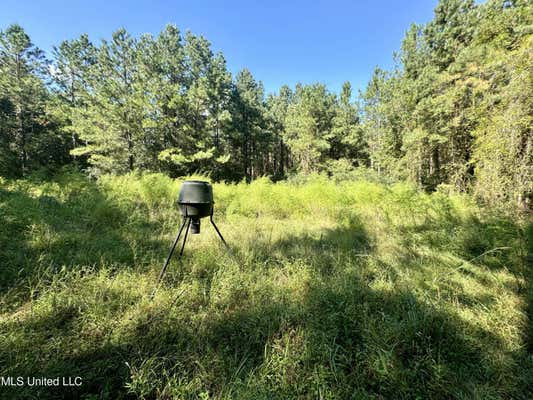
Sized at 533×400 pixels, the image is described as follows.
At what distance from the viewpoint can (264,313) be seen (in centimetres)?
163

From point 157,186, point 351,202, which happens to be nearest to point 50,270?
point 157,186

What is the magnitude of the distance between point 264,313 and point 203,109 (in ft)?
48.1

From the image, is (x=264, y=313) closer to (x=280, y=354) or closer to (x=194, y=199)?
(x=280, y=354)

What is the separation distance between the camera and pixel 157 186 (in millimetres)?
4738

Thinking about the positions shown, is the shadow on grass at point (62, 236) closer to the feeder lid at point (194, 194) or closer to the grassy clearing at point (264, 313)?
the grassy clearing at point (264, 313)

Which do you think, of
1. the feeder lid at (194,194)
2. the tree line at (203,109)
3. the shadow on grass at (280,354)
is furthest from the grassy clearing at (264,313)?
the tree line at (203,109)

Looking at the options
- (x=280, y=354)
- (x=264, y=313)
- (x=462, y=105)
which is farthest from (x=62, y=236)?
(x=462, y=105)

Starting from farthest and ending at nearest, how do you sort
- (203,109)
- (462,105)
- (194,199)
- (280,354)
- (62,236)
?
(203,109)
(462,105)
(62,236)
(194,199)
(280,354)

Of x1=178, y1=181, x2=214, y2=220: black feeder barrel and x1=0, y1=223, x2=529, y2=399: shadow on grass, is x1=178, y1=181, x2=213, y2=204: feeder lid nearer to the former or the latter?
x1=178, y1=181, x2=214, y2=220: black feeder barrel

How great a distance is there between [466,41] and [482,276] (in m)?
12.8

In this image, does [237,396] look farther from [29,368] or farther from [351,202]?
[351,202]

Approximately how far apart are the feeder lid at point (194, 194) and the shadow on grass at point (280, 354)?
0.97m

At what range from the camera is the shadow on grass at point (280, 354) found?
1.12 meters

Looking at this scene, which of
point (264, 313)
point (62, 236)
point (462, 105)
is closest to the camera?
point (264, 313)
